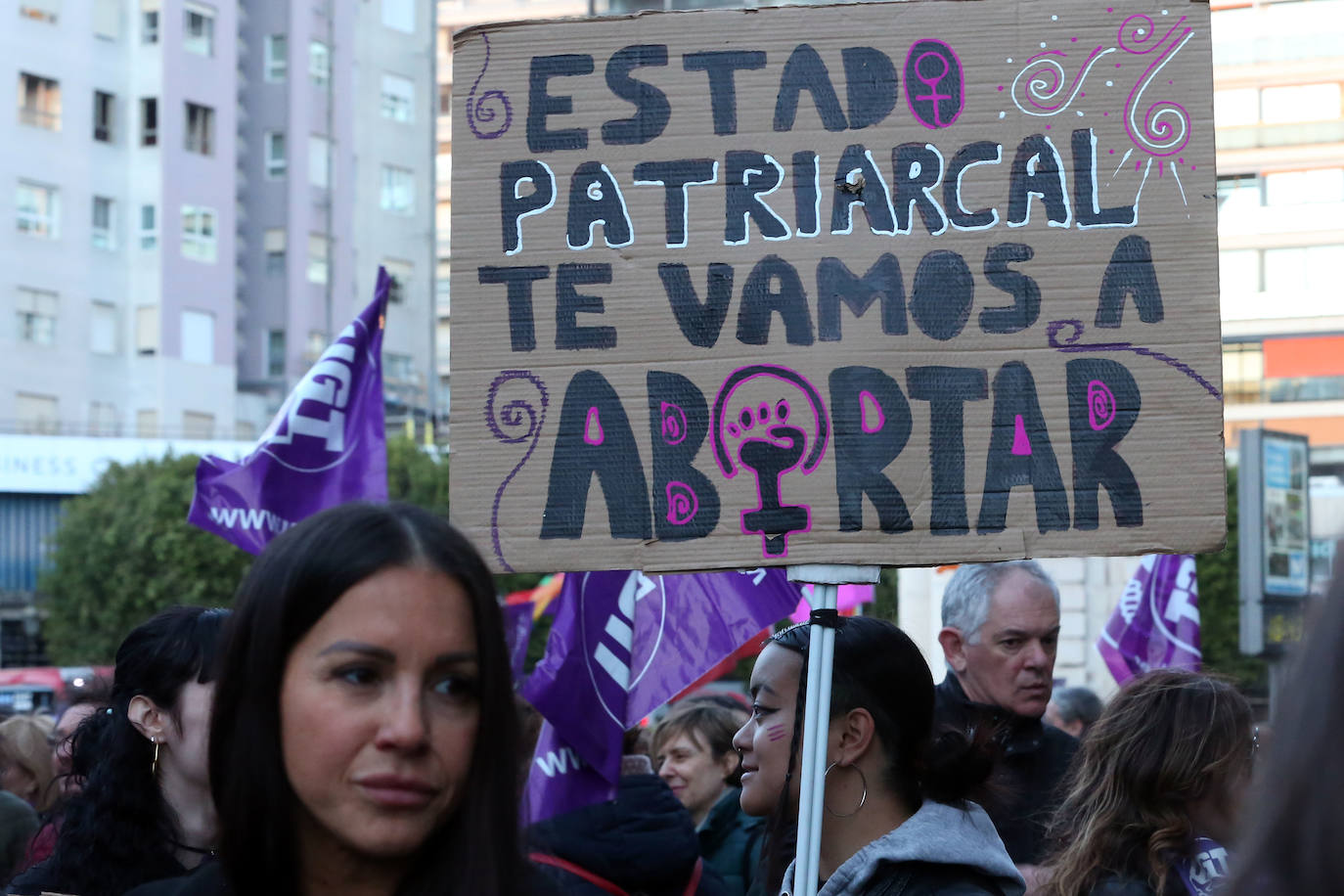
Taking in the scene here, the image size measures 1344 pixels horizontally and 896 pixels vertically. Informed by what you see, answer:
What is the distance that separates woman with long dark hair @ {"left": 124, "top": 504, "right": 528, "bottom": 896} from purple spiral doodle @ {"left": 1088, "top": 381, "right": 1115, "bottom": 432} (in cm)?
167

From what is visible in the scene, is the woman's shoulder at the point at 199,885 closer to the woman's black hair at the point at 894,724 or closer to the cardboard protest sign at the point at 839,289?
the cardboard protest sign at the point at 839,289

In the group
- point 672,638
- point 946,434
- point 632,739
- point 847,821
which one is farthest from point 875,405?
point 632,739

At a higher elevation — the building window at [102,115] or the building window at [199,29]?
the building window at [199,29]

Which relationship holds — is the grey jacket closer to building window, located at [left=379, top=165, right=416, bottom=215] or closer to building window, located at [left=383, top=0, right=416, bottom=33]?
building window, located at [left=379, top=165, right=416, bottom=215]

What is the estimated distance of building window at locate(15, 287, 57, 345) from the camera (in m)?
40.6

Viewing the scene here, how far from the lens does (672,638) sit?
5.27m

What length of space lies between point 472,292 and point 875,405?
90cm

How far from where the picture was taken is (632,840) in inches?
176

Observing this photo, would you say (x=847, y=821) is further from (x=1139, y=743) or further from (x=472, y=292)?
(x=472, y=292)

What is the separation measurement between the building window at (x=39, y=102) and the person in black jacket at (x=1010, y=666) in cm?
4030

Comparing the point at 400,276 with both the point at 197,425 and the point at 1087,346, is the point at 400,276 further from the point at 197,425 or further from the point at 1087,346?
the point at 1087,346

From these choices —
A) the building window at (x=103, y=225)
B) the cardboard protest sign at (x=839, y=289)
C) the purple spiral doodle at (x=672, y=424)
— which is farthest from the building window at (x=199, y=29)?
the purple spiral doodle at (x=672, y=424)

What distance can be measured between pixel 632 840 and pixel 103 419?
4052cm

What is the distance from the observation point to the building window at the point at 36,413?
132 ft
